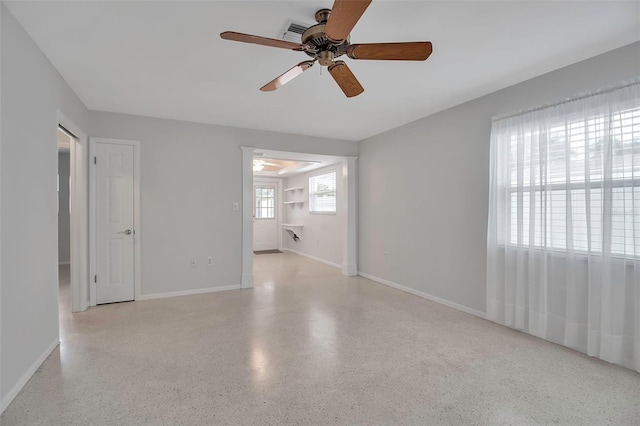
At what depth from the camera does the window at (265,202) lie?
8.94 m

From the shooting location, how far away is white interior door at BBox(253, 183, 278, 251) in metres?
8.91

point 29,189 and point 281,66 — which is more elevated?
point 281,66

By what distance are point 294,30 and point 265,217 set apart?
717 centimetres

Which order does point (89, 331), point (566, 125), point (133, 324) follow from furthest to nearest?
point (133, 324) < point (89, 331) < point (566, 125)

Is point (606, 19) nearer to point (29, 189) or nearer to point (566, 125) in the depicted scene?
point (566, 125)

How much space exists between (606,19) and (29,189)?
4.19 m

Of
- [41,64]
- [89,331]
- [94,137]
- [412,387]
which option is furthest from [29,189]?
[412,387]

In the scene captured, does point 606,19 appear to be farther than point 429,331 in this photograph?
No

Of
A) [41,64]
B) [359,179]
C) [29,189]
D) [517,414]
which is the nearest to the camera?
[517,414]

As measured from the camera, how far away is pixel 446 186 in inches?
154

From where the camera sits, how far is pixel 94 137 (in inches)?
151

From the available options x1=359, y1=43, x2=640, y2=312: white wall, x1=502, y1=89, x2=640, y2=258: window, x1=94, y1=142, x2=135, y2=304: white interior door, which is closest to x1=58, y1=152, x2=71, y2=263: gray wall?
x1=94, y1=142, x2=135, y2=304: white interior door

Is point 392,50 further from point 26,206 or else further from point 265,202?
point 265,202

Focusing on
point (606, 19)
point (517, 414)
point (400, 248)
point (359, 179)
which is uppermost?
point (606, 19)
